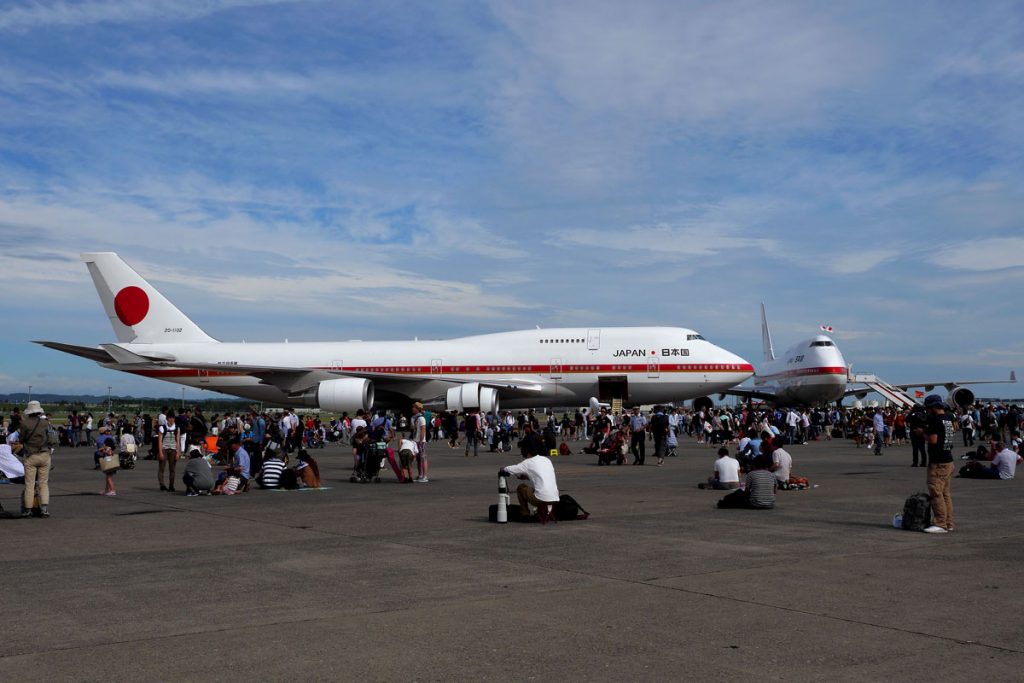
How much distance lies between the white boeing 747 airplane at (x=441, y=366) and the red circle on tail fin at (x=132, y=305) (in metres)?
0.05

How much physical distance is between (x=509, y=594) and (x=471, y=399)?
32.1 m

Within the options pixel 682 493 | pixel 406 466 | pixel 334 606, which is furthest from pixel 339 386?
pixel 334 606

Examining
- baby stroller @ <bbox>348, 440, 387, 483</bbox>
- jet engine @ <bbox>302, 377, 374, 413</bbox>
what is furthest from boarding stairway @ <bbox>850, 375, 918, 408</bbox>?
baby stroller @ <bbox>348, 440, 387, 483</bbox>

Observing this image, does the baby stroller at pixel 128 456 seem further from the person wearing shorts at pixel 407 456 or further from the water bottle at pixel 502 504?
the water bottle at pixel 502 504

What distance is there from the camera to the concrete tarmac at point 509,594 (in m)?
5.91

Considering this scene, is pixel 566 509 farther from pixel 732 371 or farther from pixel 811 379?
pixel 811 379

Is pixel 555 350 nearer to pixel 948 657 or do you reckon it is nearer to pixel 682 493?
pixel 682 493

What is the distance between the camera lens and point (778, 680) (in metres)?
5.50

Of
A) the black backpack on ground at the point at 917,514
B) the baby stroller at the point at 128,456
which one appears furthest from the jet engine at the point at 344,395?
the black backpack on ground at the point at 917,514

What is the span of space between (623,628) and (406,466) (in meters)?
13.5

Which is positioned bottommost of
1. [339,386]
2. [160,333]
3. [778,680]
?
[778,680]

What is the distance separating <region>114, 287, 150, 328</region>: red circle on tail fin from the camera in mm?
47938

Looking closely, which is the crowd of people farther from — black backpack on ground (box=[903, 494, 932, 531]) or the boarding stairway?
the boarding stairway

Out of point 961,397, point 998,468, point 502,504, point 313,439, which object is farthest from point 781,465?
point 961,397
